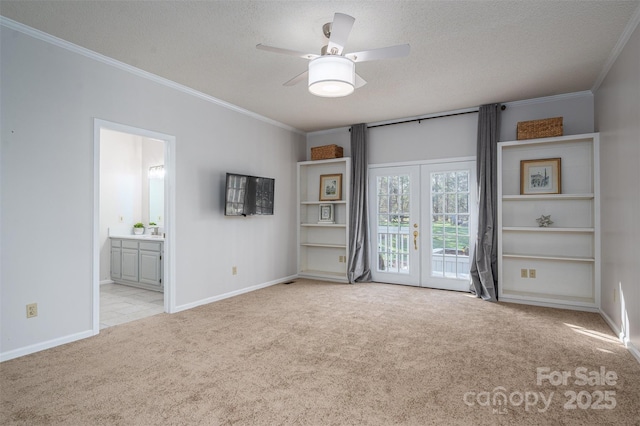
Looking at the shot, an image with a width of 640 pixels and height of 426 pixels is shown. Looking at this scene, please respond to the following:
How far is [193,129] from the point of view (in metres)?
4.39

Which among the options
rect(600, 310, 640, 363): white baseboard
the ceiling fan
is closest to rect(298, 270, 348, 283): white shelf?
rect(600, 310, 640, 363): white baseboard

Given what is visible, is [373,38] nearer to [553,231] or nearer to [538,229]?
[538,229]

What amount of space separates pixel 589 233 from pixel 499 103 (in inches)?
78.1

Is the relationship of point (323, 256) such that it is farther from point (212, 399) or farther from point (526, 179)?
point (212, 399)

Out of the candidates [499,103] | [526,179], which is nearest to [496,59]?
[499,103]

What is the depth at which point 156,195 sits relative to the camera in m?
6.40

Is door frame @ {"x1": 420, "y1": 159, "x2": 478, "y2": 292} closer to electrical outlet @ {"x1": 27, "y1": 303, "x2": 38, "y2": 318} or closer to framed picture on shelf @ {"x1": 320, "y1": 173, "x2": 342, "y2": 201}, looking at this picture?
framed picture on shelf @ {"x1": 320, "y1": 173, "x2": 342, "y2": 201}

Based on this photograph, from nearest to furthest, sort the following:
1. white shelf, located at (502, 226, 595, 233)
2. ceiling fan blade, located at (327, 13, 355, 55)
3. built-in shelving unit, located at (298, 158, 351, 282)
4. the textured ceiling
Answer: ceiling fan blade, located at (327, 13, 355, 55), the textured ceiling, white shelf, located at (502, 226, 595, 233), built-in shelving unit, located at (298, 158, 351, 282)

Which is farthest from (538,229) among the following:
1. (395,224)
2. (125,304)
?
(125,304)

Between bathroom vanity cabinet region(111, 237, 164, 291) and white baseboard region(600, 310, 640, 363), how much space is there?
5357mm

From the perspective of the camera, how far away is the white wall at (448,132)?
446 cm

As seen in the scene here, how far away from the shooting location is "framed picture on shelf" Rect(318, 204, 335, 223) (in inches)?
242

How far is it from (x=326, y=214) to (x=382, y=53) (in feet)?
12.7

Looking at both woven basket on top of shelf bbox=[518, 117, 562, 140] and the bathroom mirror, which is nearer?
woven basket on top of shelf bbox=[518, 117, 562, 140]
